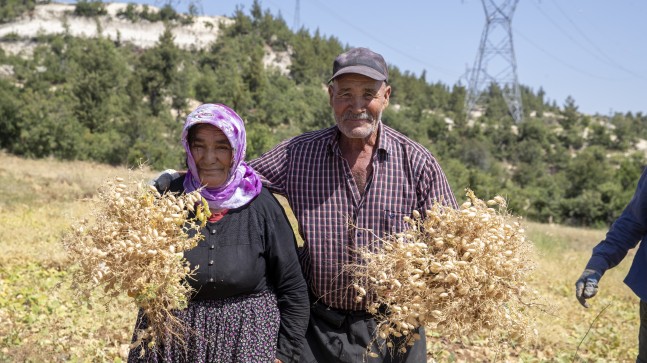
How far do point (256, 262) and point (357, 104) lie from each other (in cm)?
72

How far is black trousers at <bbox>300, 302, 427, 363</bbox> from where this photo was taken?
7.48ft

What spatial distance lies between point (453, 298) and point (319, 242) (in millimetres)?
673

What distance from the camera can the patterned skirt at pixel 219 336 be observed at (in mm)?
2047

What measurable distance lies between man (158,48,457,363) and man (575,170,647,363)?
74 cm

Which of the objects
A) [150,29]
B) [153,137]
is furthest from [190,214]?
[150,29]

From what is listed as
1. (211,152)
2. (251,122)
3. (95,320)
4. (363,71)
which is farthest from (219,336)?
(251,122)

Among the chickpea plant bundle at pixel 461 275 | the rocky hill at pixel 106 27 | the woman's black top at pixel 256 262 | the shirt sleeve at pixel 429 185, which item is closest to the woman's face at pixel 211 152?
the woman's black top at pixel 256 262

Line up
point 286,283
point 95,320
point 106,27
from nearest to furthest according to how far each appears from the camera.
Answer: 1. point 286,283
2. point 95,320
3. point 106,27

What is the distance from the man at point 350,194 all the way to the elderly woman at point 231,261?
0.17 m

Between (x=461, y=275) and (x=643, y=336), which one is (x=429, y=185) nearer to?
(x=461, y=275)

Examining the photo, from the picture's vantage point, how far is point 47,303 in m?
4.99

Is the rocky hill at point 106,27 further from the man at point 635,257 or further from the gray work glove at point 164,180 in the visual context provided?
the man at point 635,257

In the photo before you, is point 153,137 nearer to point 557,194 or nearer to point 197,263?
point 557,194

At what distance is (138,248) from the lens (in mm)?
1724
